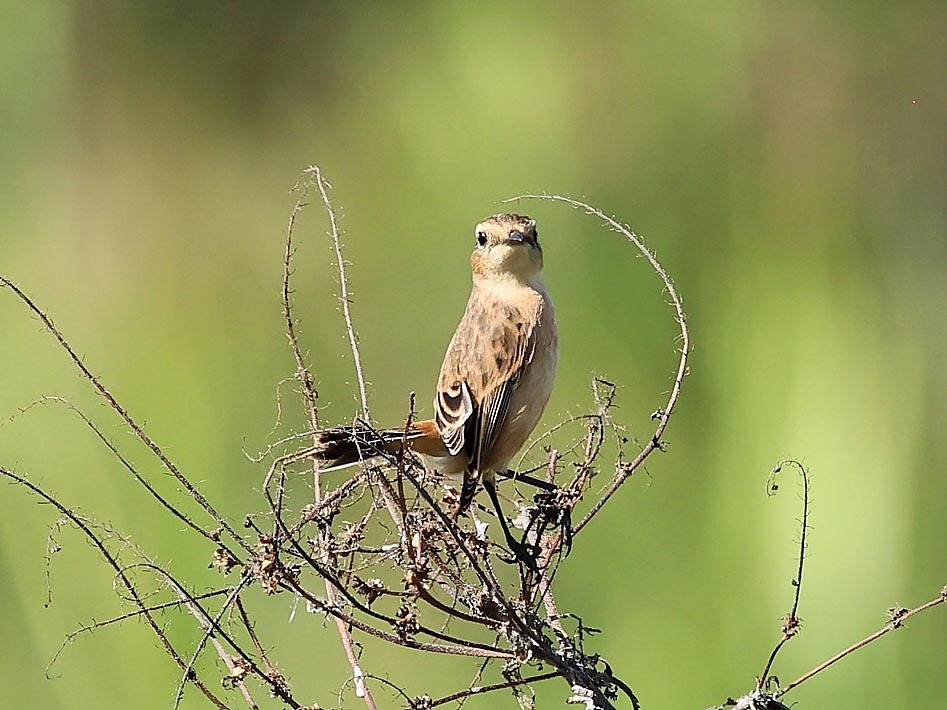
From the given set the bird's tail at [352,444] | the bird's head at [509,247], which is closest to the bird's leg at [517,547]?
the bird's tail at [352,444]

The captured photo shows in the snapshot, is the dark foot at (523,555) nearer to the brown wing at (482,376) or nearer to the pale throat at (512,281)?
the brown wing at (482,376)

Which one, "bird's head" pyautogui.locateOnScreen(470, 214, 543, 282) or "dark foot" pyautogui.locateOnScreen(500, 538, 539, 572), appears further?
"bird's head" pyautogui.locateOnScreen(470, 214, 543, 282)

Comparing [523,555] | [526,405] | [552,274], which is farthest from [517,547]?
[552,274]

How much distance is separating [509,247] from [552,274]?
397mm

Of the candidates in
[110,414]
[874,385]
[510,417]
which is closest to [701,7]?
[874,385]

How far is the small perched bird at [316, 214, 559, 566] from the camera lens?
1271 mm

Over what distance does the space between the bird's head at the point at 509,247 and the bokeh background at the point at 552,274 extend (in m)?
0.31

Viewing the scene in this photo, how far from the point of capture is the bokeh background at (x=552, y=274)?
1.63m

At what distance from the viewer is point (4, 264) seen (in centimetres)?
262

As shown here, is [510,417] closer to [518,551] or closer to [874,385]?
[518,551]

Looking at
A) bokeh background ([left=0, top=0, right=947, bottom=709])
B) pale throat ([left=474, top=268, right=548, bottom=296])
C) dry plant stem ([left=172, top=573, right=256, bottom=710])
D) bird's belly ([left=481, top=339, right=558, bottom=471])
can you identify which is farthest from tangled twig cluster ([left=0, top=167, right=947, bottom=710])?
bokeh background ([left=0, top=0, right=947, bottom=709])

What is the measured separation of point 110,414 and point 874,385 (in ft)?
4.74

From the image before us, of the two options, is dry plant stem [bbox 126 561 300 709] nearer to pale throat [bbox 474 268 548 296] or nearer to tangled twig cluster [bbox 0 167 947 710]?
tangled twig cluster [bbox 0 167 947 710]

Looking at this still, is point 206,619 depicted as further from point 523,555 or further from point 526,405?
point 526,405
